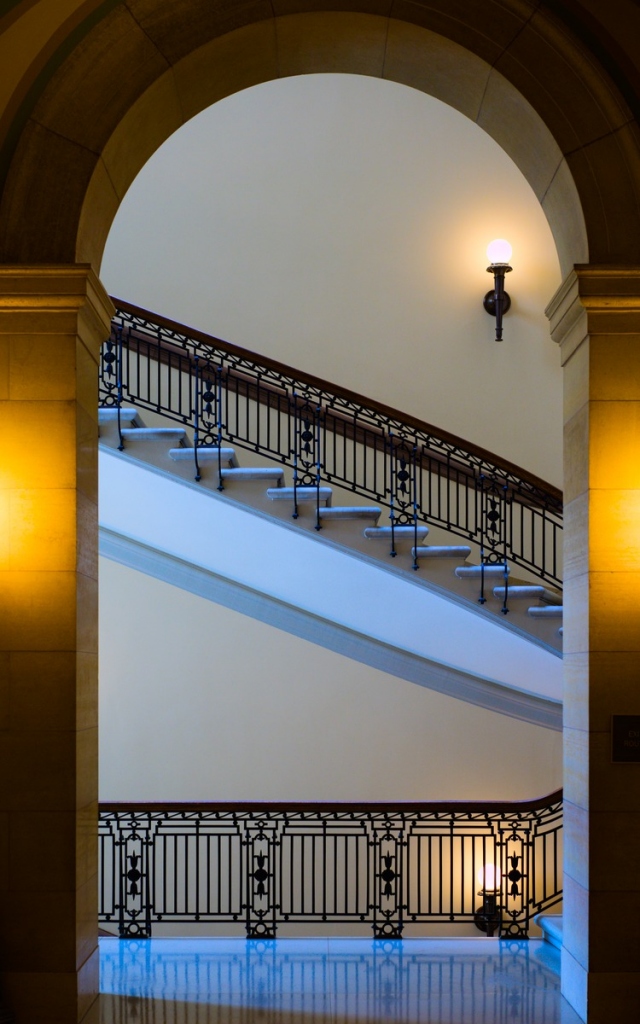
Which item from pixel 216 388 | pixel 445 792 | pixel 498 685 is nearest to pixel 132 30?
pixel 216 388

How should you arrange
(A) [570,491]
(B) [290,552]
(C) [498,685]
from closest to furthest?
(A) [570,491] < (B) [290,552] < (C) [498,685]

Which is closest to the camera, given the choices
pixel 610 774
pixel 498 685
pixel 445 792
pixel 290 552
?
pixel 610 774

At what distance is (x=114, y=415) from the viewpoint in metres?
7.70

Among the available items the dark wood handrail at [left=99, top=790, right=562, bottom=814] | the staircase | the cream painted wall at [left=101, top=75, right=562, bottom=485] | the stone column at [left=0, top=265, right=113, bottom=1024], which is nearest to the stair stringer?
the staircase

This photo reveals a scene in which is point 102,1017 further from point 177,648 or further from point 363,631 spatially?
point 177,648

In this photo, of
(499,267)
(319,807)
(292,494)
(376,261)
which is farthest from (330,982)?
(376,261)

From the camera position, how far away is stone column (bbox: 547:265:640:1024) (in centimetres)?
441

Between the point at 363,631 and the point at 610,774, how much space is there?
142 inches

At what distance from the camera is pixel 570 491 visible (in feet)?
16.0

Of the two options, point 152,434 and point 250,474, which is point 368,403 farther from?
point 152,434

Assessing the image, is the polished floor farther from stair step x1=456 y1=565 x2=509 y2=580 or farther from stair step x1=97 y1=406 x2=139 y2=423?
stair step x1=97 y1=406 x2=139 y2=423

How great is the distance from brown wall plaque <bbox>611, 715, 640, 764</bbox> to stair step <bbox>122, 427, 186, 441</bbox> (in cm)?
425

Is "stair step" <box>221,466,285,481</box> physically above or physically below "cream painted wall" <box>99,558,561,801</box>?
above

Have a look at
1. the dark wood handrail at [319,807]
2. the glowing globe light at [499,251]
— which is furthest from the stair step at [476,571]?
the glowing globe light at [499,251]
